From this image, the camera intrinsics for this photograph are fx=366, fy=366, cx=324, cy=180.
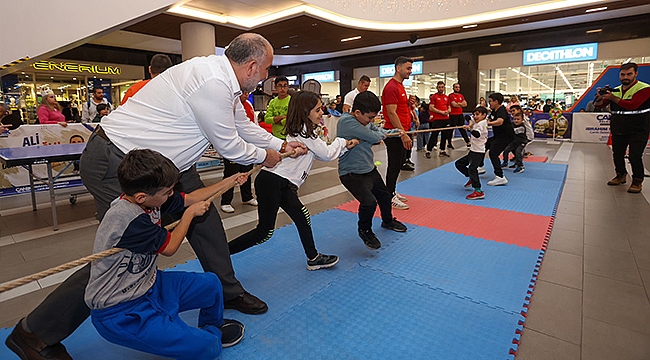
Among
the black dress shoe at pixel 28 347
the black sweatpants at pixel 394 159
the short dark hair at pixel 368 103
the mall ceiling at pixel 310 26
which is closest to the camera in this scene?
the black dress shoe at pixel 28 347

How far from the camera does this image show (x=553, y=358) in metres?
1.81

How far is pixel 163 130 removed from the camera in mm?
1774

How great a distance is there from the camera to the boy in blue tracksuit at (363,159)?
306 centimetres

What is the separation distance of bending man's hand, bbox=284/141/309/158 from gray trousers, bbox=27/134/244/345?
0.61 meters

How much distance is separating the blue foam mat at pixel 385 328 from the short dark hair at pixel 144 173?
97 cm

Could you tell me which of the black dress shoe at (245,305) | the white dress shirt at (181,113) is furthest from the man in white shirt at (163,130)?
the black dress shoe at (245,305)

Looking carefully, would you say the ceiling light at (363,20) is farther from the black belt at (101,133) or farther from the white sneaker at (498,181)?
the black belt at (101,133)

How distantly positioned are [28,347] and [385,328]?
5.59 feet

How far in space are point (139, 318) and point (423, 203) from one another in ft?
12.3

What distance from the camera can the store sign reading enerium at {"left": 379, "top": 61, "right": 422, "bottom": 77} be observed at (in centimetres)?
1559

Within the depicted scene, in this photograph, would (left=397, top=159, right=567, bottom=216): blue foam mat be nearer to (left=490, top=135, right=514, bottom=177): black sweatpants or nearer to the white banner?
(left=490, top=135, right=514, bottom=177): black sweatpants

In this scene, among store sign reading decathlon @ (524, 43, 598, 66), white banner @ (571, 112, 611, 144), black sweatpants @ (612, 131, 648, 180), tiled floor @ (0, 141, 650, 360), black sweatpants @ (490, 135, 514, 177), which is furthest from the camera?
store sign reading decathlon @ (524, 43, 598, 66)

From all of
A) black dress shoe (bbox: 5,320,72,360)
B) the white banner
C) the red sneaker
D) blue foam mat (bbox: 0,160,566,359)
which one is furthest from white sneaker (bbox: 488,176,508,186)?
the white banner

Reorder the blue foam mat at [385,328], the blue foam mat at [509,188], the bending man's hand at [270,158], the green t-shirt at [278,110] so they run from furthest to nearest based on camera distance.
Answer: the green t-shirt at [278,110] < the blue foam mat at [509,188] < the bending man's hand at [270,158] < the blue foam mat at [385,328]
